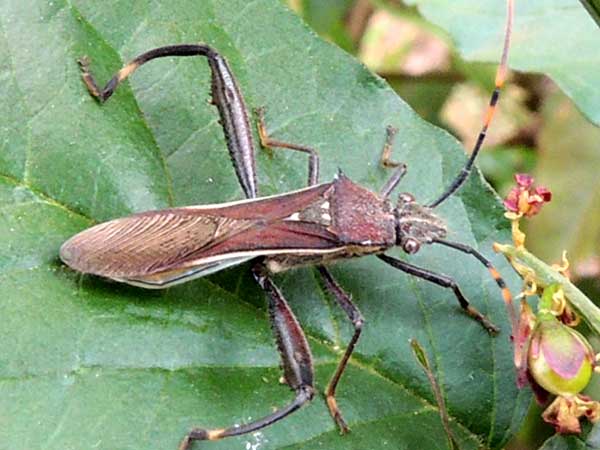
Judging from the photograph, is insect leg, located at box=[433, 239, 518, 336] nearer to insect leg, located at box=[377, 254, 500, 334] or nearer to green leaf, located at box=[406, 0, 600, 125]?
insect leg, located at box=[377, 254, 500, 334]

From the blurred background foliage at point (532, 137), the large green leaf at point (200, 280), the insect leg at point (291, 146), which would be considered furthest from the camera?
the blurred background foliage at point (532, 137)

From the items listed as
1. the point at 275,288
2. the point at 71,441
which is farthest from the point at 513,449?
the point at 71,441

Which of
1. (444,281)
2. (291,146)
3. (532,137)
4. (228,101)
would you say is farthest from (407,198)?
(532,137)

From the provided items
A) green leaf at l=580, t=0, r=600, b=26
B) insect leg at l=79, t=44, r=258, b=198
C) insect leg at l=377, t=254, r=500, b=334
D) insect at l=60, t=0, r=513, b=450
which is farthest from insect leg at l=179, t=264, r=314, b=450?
green leaf at l=580, t=0, r=600, b=26

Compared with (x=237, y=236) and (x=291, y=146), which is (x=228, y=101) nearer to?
(x=291, y=146)

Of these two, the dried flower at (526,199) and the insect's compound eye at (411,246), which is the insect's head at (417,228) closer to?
the insect's compound eye at (411,246)

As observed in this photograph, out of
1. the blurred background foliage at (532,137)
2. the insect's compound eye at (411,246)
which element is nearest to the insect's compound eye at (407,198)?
the insect's compound eye at (411,246)
